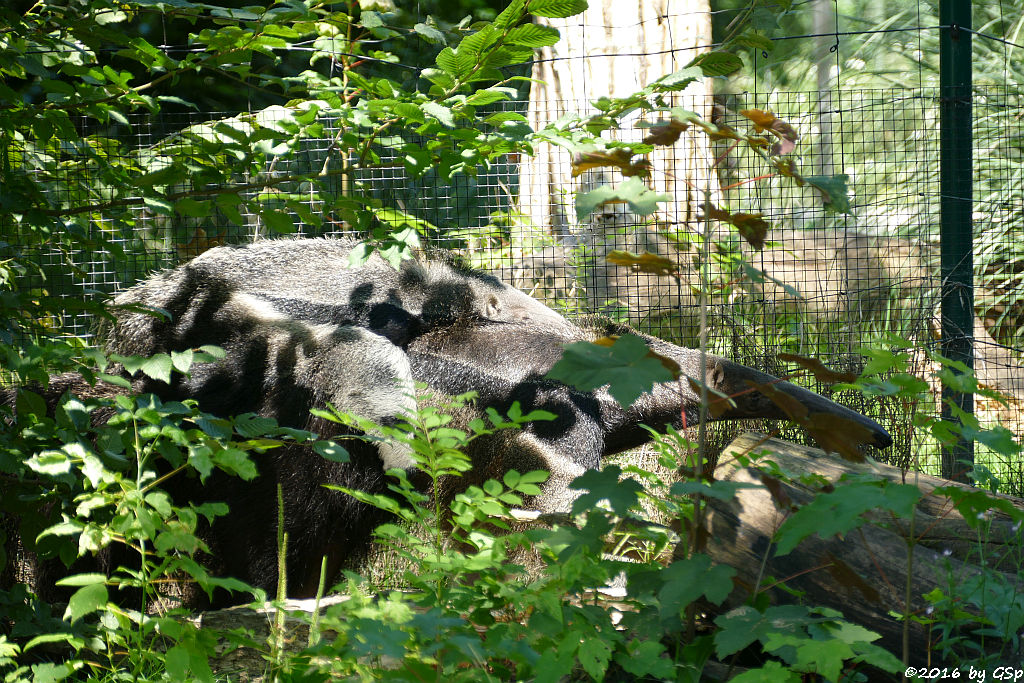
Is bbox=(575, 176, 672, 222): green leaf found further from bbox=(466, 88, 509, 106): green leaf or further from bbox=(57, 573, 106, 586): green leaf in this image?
bbox=(57, 573, 106, 586): green leaf

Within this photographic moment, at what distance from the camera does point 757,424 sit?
401 cm

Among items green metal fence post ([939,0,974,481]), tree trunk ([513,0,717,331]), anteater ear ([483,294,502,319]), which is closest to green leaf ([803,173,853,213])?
anteater ear ([483,294,502,319])

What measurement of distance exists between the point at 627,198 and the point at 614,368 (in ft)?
1.03

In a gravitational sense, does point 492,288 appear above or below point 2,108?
below

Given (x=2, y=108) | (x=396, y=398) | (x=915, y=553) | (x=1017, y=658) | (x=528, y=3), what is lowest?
(x=1017, y=658)

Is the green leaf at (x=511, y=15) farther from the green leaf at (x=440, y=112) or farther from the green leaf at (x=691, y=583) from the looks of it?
the green leaf at (x=691, y=583)

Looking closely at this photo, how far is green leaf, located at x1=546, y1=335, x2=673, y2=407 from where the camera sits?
50.5 inches

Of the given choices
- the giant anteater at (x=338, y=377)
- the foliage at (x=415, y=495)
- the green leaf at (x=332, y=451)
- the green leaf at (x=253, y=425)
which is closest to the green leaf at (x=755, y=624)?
the foliage at (x=415, y=495)

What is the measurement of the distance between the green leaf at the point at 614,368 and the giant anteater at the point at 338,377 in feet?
5.51

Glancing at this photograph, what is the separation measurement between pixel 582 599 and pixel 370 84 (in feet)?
4.60

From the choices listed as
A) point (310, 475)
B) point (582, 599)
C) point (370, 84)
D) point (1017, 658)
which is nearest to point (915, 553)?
point (1017, 658)

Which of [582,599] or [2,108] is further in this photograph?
[2,108]

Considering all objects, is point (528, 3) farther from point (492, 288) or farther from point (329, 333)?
point (492, 288)

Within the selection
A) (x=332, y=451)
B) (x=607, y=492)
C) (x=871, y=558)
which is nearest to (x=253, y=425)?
(x=332, y=451)
